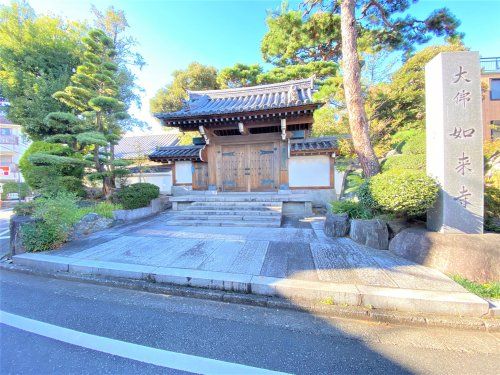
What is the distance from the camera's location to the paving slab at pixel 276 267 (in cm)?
265

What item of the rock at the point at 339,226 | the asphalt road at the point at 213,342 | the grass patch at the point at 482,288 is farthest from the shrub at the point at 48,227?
the grass patch at the point at 482,288

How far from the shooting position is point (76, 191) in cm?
790

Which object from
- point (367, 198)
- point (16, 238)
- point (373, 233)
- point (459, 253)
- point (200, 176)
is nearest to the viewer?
point (459, 253)

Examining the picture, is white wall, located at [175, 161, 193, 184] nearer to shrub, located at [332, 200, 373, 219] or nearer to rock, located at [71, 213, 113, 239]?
rock, located at [71, 213, 113, 239]

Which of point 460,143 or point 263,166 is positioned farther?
point 263,166

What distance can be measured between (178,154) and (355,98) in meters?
7.40

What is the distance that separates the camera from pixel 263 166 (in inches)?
357

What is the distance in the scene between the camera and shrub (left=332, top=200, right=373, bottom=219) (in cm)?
488

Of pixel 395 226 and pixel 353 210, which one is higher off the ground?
pixel 353 210

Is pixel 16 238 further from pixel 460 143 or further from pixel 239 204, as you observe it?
pixel 460 143

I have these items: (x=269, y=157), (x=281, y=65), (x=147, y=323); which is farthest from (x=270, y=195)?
(x=281, y=65)

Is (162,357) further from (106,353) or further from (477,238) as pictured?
(477,238)

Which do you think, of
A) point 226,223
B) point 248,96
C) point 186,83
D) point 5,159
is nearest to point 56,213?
point 226,223

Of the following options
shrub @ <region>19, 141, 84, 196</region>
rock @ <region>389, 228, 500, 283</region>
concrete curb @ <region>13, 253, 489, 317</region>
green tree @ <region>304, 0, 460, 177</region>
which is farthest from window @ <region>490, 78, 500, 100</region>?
shrub @ <region>19, 141, 84, 196</region>
